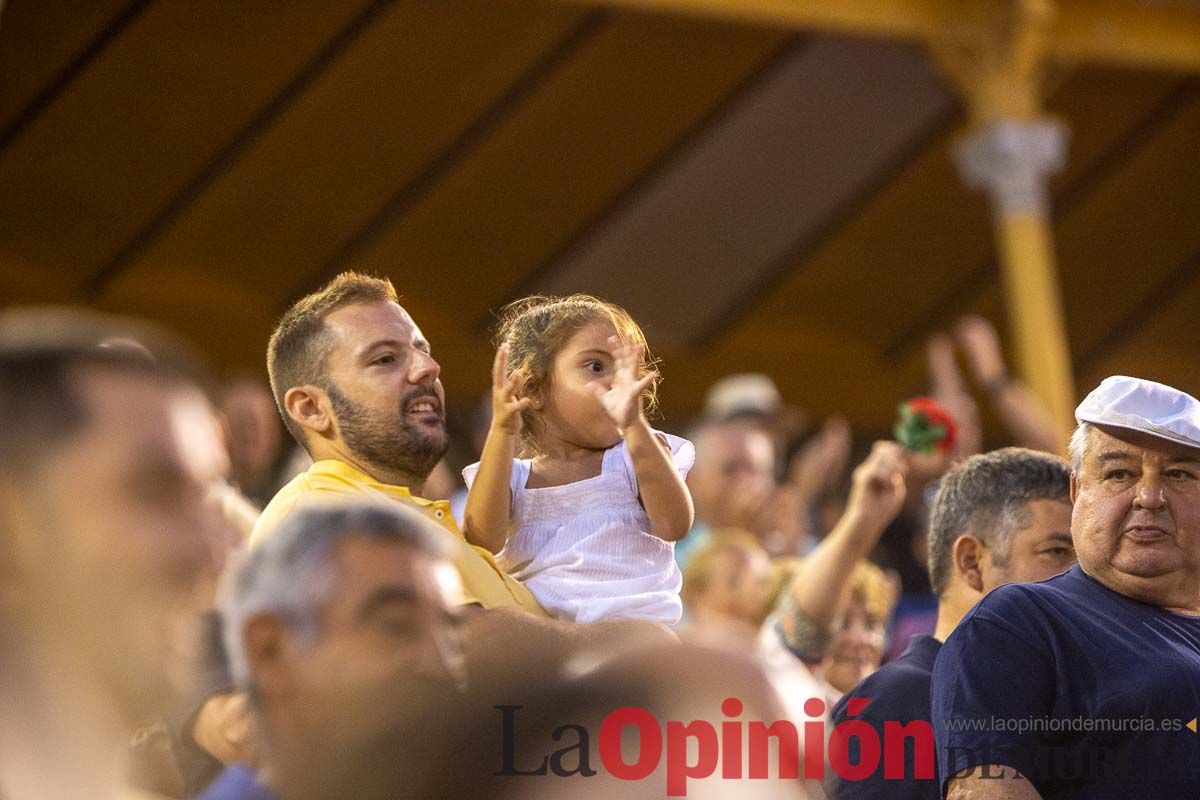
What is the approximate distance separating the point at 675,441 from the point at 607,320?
0.27 meters

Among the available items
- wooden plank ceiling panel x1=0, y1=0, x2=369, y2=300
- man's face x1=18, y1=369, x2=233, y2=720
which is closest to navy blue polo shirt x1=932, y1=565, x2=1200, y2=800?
man's face x1=18, y1=369, x2=233, y2=720

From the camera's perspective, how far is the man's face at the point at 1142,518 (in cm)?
279

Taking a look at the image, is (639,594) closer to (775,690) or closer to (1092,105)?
(775,690)

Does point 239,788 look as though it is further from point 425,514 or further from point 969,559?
point 969,559

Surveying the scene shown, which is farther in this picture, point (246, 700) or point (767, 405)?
point (767, 405)

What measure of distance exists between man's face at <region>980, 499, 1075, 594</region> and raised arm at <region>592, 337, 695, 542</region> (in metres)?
0.69

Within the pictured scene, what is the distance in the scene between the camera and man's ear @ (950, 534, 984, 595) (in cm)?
326

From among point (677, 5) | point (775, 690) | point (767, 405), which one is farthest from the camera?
point (677, 5)

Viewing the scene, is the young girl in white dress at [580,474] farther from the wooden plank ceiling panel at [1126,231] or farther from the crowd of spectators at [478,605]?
the wooden plank ceiling panel at [1126,231]

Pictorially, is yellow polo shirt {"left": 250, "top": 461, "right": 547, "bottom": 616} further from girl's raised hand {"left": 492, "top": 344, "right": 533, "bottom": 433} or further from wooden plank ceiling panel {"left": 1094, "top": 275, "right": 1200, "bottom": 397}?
wooden plank ceiling panel {"left": 1094, "top": 275, "right": 1200, "bottom": 397}

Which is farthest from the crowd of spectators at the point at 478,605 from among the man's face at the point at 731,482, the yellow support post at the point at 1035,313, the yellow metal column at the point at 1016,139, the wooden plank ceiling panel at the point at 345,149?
the wooden plank ceiling panel at the point at 345,149

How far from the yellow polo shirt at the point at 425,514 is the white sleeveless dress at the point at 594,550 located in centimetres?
7

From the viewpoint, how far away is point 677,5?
913 cm

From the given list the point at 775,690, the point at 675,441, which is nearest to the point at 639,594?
the point at 675,441
